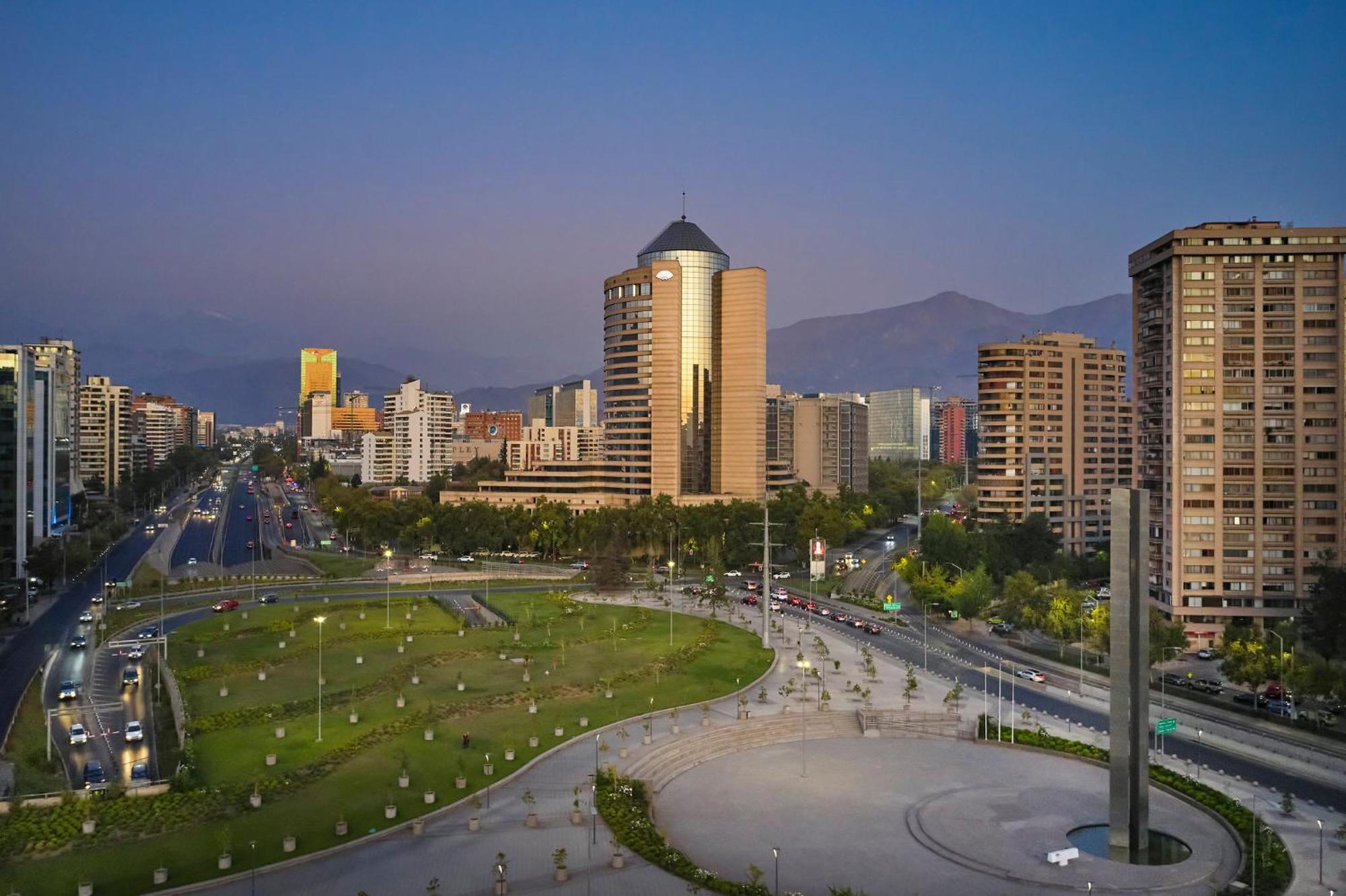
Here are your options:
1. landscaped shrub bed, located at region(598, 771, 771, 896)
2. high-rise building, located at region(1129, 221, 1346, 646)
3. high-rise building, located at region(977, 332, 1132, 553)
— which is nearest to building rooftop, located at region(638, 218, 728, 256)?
high-rise building, located at region(977, 332, 1132, 553)

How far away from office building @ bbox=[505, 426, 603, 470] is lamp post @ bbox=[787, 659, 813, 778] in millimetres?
123684

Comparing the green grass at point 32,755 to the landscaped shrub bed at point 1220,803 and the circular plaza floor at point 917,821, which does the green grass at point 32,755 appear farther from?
the landscaped shrub bed at point 1220,803

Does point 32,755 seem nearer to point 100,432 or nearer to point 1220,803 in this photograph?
point 1220,803

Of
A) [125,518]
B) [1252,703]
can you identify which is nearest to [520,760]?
[1252,703]

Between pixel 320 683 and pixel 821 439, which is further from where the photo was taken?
pixel 821 439

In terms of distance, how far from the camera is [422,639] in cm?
5234

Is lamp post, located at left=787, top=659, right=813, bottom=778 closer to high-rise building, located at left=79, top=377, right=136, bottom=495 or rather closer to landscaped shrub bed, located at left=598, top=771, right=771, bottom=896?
landscaped shrub bed, located at left=598, top=771, right=771, bottom=896

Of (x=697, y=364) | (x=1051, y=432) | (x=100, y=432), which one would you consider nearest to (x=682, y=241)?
(x=697, y=364)

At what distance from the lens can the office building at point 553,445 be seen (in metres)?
173

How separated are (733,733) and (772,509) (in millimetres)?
59372

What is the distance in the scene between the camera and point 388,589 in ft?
226

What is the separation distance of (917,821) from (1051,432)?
71.5 meters

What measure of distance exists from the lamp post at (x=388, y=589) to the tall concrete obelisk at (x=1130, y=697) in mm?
41211

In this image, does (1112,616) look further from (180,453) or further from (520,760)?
(180,453)
